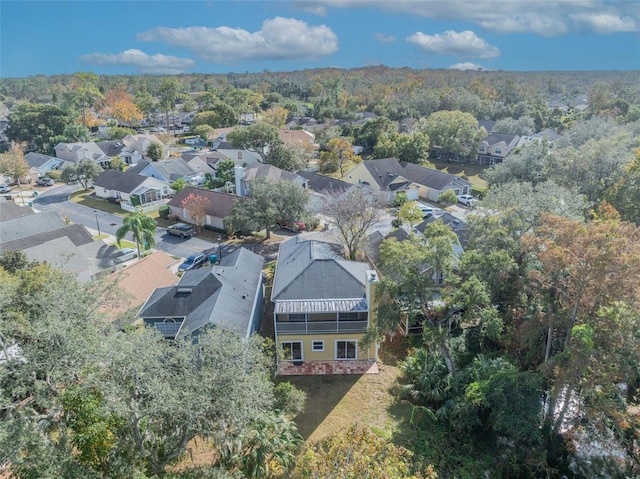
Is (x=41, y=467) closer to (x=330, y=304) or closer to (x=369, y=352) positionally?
(x=330, y=304)

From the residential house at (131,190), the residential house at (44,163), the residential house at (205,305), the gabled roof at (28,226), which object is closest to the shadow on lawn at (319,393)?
the residential house at (205,305)

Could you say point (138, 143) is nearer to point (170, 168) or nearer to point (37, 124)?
point (37, 124)

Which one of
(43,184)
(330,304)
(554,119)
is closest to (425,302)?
(330,304)

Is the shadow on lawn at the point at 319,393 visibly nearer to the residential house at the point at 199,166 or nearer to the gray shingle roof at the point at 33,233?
the gray shingle roof at the point at 33,233

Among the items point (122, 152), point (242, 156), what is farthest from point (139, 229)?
point (122, 152)

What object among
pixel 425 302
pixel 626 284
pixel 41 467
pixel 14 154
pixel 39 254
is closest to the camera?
pixel 41 467

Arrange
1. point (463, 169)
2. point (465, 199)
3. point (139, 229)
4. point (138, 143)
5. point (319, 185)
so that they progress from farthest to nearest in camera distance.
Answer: point (138, 143), point (463, 169), point (465, 199), point (319, 185), point (139, 229)
